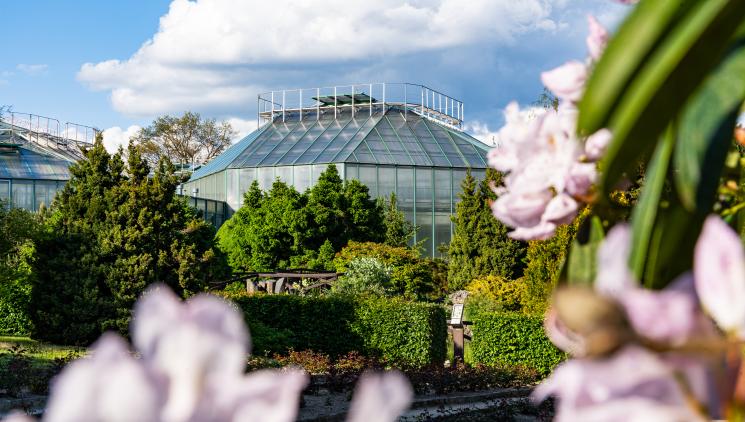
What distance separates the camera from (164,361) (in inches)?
13.6

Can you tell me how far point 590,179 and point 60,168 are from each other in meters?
26.7

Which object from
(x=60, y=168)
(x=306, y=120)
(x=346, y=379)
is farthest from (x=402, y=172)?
(x=346, y=379)

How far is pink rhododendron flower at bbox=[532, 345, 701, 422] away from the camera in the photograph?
0.31 metres

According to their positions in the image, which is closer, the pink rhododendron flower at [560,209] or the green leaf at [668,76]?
the green leaf at [668,76]

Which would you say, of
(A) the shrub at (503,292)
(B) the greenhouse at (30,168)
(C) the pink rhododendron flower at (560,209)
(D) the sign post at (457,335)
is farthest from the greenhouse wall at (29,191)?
(C) the pink rhododendron flower at (560,209)

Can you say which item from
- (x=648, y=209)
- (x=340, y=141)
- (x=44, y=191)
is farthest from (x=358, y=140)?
(x=648, y=209)

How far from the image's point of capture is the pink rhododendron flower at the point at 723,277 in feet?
1.20

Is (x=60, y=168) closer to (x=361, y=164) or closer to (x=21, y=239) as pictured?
(x=361, y=164)

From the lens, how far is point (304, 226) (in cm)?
1970

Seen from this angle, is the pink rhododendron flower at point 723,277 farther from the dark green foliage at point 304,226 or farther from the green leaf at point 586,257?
the dark green foliage at point 304,226

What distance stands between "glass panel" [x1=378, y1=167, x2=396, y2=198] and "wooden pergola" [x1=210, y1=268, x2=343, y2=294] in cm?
816

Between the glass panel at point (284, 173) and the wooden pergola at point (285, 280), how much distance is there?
826 centimetres

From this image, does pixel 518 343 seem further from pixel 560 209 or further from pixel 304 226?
pixel 560 209

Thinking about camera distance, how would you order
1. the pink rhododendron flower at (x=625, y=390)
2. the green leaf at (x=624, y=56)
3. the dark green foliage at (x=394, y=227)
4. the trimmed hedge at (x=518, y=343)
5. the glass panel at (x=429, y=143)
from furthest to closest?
the glass panel at (x=429, y=143)
the dark green foliage at (x=394, y=227)
the trimmed hedge at (x=518, y=343)
the green leaf at (x=624, y=56)
the pink rhododendron flower at (x=625, y=390)
